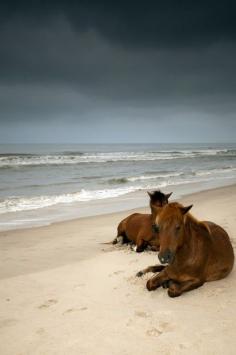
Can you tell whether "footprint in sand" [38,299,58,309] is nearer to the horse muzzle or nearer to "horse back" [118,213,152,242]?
the horse muzzle

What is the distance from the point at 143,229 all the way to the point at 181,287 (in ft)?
Result: 8.84

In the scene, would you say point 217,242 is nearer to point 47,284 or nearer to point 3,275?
point 47,284

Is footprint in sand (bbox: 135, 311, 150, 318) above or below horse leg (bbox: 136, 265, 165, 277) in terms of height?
below

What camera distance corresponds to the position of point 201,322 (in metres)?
3.66

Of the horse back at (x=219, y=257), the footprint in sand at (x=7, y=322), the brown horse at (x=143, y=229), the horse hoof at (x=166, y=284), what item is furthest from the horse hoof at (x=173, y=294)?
the brown horse at (x=143, y=229)

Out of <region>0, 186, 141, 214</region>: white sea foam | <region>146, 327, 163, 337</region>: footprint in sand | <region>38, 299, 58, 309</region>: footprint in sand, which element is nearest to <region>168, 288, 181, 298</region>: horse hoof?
<region>146, 327, 163, 337</region>: footprint in sand

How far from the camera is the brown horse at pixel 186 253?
155 inches

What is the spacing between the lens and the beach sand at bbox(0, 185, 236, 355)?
132 inches

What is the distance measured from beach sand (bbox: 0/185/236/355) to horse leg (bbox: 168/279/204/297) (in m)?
0.07

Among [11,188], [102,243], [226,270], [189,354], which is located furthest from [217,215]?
[11,188]

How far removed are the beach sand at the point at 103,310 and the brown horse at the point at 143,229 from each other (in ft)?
0.97

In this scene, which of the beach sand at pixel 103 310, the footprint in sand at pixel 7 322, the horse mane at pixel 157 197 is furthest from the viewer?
the horse mane at pixel 157 197

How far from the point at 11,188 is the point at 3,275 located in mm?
12664

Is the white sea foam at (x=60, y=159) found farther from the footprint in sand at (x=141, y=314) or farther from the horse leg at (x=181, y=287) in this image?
the footprint in sand at (x=141, y=314)
